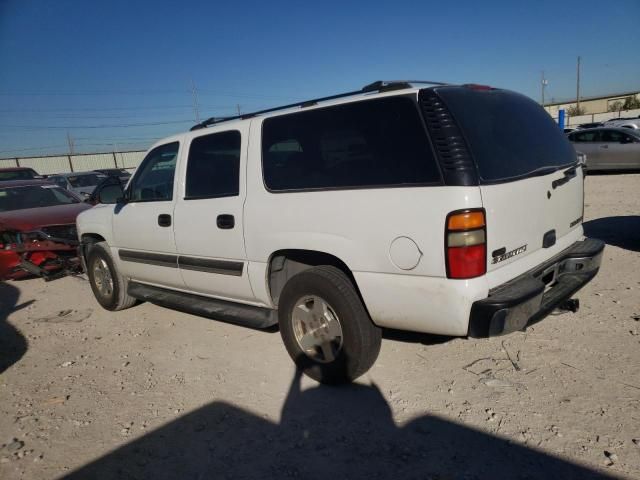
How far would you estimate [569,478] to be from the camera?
85.9 inches

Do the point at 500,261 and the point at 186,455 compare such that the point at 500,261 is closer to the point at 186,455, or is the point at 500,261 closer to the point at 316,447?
the point at 316,447

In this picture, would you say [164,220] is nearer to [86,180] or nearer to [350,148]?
[350,148]

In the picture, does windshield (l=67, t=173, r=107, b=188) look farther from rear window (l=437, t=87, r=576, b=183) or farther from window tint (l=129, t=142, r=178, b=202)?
rear window (l=437, t=87, r=576, b=183)

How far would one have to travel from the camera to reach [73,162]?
3416cm

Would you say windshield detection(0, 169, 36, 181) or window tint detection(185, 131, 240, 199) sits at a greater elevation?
windshield detection(0, 169, 36, 181)

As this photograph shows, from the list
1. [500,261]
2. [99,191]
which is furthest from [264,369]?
[99,191]

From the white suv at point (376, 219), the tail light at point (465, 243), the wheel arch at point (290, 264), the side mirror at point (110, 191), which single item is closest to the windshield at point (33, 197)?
the side mirror at point (110, 191)

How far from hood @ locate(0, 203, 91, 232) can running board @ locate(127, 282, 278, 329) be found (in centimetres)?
275

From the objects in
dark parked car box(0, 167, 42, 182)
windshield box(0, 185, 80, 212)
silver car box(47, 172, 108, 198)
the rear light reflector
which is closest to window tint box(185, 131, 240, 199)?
the rear light reflector

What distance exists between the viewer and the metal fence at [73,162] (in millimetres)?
32719

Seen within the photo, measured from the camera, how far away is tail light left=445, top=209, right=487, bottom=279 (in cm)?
242

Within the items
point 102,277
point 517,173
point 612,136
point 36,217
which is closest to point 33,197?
point 36,217

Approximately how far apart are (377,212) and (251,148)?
4.36 ft

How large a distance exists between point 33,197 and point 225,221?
250 inches
